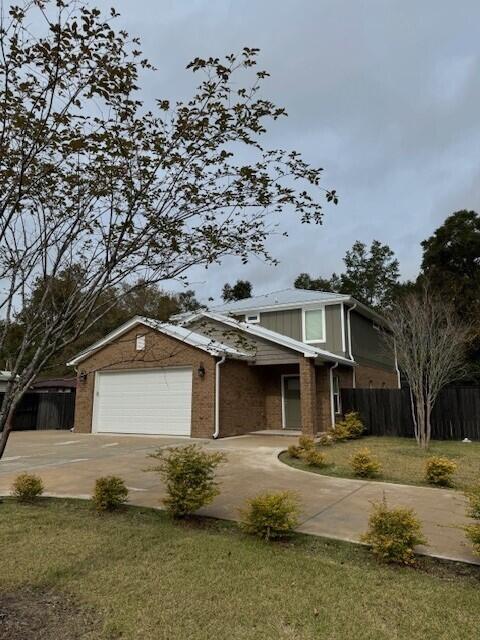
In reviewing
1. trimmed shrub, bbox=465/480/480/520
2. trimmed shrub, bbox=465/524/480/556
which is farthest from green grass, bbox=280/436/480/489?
trimmed shrub, bbox=465/524/480/556

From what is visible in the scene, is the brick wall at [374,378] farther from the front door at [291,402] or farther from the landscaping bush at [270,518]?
the landscaping bush at [270,518]

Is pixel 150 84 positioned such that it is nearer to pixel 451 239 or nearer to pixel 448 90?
pixel 448 90

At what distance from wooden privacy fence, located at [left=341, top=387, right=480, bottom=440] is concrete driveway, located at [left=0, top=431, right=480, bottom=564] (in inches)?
221

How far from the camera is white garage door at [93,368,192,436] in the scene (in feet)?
53.1

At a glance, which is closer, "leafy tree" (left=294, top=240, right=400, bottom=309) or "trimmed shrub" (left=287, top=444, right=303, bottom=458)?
"trimmed shrub" (left=287, top=444, right=303, bottom=458)

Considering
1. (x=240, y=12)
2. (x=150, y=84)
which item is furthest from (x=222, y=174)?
(x=240, y=12)

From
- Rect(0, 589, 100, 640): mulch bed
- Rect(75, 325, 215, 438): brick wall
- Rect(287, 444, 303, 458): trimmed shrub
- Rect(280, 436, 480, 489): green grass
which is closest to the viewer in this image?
Rect(0, 589, 100, 640): mulch bed

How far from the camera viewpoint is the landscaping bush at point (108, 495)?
6.16m

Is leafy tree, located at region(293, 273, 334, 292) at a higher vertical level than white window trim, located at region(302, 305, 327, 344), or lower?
higher

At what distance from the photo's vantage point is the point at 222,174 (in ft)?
13.5

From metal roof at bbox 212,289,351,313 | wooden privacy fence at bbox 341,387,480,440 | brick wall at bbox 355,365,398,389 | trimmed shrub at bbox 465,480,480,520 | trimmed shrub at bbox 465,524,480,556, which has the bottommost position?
trimmed shrub at bbox 465,524,480,556

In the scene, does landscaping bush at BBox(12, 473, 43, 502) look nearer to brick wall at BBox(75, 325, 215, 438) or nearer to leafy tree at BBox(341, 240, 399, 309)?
brick wall at BBox(75, 325, 215, 438)

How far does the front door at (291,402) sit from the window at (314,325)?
7.36 feet

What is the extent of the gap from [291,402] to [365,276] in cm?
3063
